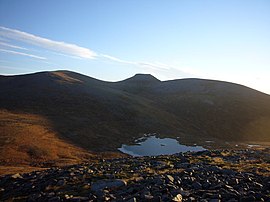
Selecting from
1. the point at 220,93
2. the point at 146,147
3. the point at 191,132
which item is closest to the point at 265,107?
the point at 220,93

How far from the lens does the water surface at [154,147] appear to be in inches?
2311

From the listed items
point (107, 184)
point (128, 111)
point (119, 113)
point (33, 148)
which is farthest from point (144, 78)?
point (107, 184)

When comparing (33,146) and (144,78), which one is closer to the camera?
(33,146)

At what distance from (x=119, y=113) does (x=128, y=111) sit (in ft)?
12.8

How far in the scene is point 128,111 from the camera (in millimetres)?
92375

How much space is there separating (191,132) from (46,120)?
42.0 m

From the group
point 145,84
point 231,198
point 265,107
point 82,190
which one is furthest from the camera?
point 145,84

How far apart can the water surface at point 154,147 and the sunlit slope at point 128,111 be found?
349 cm

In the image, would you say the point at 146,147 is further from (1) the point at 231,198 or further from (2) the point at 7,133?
(1) the point at 231,198

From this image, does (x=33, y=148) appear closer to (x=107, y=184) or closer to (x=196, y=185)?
(x=107, y=184)

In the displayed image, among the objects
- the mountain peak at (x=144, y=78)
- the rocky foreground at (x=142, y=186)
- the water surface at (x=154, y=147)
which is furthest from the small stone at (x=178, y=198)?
the mountain peak at (x=144, y=78)

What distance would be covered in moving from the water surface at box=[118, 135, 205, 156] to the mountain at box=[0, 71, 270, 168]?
125 inches

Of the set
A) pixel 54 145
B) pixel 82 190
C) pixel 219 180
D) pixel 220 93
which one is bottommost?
pixel 54 145

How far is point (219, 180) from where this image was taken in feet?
63.6
